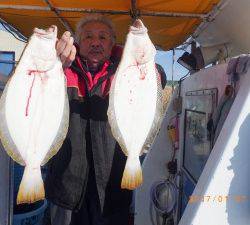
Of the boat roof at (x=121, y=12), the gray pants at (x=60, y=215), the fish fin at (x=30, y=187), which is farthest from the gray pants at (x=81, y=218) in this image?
the boat roof at (x=121, y=12)

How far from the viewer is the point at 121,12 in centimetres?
363

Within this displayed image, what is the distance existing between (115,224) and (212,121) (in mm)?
1118

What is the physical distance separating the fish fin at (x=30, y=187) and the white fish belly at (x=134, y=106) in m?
0.50

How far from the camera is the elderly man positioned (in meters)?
2.75

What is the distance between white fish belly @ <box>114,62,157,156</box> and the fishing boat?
1.29ft

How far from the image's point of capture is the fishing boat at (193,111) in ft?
6.52

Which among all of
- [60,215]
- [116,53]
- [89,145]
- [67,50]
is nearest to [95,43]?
[116,53]

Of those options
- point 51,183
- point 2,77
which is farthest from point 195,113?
point 2,77

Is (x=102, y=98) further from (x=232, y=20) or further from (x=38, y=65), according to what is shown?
(x=232, y=20)

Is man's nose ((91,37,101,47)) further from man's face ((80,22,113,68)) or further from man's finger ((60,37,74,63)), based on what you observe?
man's finger ((60,37,74,63))

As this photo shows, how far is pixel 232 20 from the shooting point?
3459 millimetres

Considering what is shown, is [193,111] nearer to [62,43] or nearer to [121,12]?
[121,12]
